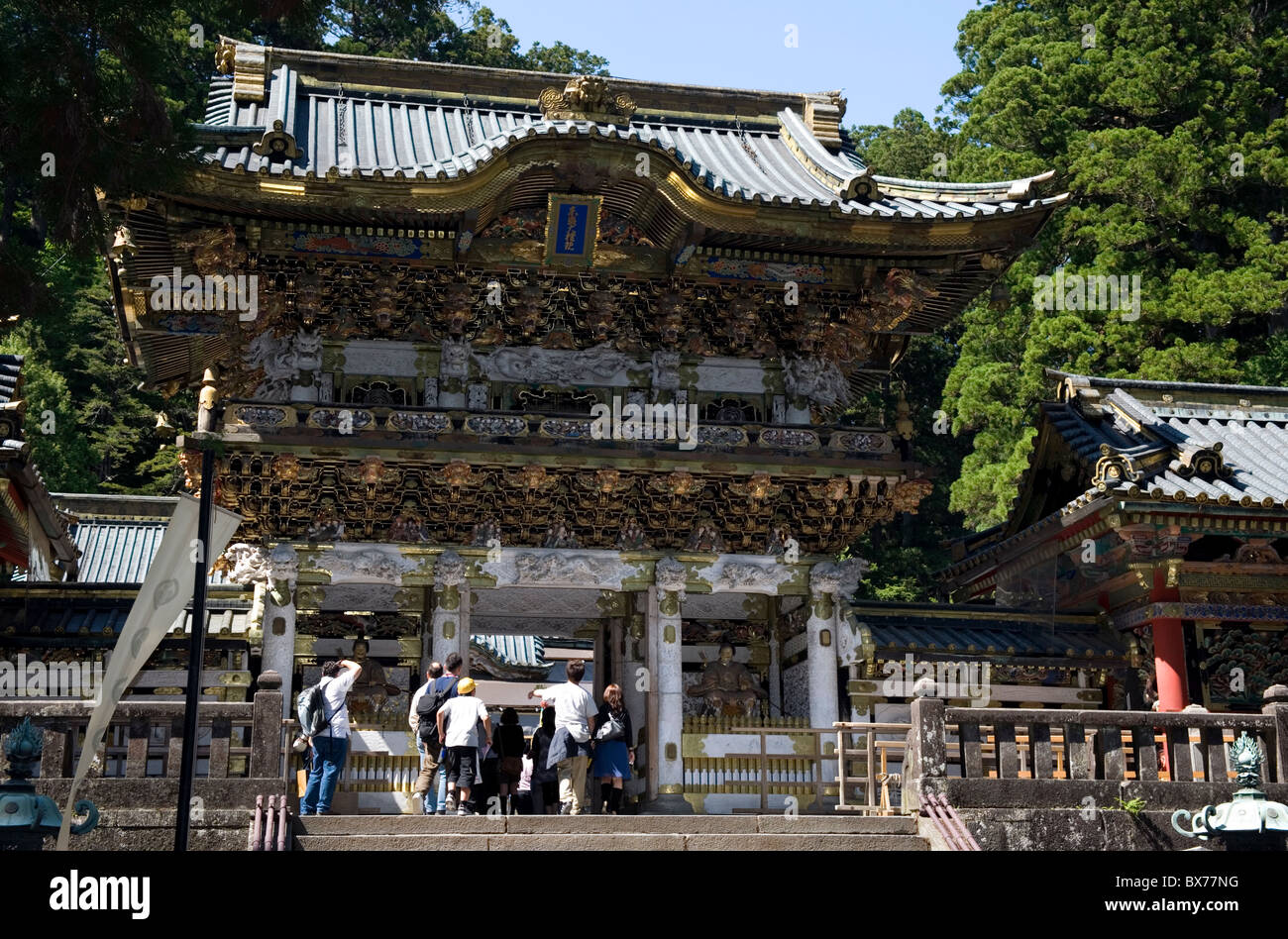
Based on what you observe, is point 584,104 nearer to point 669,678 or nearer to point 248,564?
point 248,564

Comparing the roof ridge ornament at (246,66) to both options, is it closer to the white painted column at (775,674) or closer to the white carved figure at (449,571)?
the white carved figure at (449,571)

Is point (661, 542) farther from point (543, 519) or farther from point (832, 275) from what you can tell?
point (832, 275)

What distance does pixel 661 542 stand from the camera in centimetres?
2005

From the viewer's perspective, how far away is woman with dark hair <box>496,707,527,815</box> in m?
17.3

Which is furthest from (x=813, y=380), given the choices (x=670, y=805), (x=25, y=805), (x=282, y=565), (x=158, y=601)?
(x=25, y=805)

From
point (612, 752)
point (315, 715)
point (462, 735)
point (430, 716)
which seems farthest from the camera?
point (612, 752)

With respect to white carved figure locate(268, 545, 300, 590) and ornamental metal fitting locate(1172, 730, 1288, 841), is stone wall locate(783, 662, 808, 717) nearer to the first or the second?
ornamental metal fitting locate(1172, 730, 1288, 841)

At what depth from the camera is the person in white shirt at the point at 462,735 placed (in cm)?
1495

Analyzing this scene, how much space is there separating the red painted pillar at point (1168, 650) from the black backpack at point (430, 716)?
9935 mm

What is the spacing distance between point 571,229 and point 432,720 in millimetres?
6818

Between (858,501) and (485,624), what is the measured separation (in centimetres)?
568

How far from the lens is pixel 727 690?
800 inches
